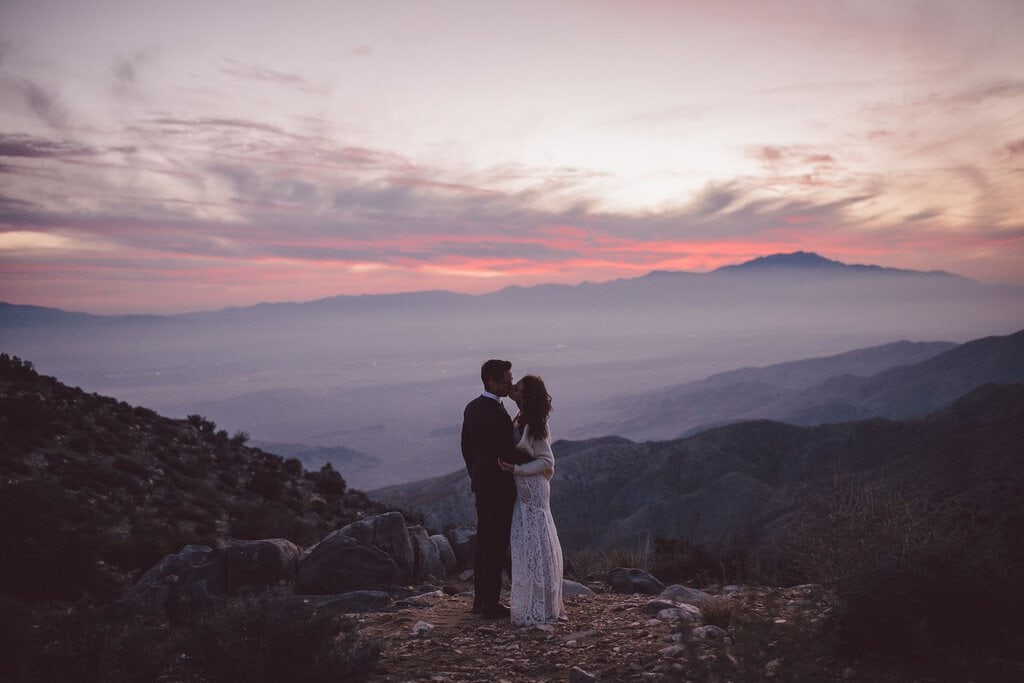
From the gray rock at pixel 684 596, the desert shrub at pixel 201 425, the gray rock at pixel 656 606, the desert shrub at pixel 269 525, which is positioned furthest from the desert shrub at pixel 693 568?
the desert shrub at pixel 201 425

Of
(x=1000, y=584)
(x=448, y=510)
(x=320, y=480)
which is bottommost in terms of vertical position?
(x=448, y=510)

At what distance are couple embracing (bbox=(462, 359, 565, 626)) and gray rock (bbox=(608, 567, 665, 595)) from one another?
3.44m

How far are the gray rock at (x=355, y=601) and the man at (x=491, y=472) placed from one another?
72.3 inches

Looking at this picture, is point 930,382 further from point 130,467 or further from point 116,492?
point 116,492

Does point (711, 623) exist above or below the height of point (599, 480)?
above

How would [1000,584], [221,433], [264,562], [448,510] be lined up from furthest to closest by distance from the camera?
[448,510]
[221,433]
[264,562]
[1000,584]

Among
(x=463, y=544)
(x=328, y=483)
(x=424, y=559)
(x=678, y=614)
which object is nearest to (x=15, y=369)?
(x=328, y=483)

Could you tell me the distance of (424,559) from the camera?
1180 cm

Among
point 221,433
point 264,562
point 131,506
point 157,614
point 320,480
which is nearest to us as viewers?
point 157,614

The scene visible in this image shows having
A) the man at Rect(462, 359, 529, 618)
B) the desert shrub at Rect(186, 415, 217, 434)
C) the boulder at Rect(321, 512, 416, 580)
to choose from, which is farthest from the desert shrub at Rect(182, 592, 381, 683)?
the desert shrub at Rect(186, 415, 217, 434)

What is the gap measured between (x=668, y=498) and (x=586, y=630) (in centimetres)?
3813

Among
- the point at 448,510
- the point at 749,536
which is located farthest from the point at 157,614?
the point at 448,510

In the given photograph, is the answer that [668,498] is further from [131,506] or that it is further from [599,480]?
[131,506]

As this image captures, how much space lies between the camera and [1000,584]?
16.6 feet
